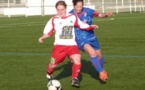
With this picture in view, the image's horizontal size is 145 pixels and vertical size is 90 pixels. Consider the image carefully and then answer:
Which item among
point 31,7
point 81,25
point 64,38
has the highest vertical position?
point 31,7

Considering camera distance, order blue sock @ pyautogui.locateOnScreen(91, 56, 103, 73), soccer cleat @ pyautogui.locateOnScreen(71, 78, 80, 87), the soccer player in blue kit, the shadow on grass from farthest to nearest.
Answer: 1. the shadow on grass
2. the soccer player in blue kit
3. blue sock @ pyautogui.locateOnScreen(91, 56, 103, 73)
4. soccer cleat @ pyautogui.locateOnScreen(71, 78, 80, 87)

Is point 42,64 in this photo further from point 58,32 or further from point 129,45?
point 129,45

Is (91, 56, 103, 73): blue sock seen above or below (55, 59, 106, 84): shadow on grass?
above

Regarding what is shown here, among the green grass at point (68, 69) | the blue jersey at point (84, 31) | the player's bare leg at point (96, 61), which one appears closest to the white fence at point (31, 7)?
the green grass at point (68, 69)

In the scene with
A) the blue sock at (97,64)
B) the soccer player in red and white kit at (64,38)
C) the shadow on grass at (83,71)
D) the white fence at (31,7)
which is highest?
the white fence at (31,7)

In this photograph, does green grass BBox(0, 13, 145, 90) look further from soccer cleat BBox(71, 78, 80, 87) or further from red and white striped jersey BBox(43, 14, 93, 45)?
red and white striped jersey BBox(43, 14, 93, 45)

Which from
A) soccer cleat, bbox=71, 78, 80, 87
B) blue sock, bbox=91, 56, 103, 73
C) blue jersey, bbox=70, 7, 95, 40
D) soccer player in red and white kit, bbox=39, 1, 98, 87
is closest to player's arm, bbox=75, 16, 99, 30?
soccer player in red and white kit, bbox=39, 1, 98, 87

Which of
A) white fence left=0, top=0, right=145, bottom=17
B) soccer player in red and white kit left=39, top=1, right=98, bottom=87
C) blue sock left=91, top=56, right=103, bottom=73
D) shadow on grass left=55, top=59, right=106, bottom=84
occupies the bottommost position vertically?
shadow on grass left=55, top=59, right=106, bottom=84

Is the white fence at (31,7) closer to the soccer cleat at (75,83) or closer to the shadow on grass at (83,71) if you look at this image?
the shadow on grass at (83,71)

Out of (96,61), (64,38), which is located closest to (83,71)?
(96,61)

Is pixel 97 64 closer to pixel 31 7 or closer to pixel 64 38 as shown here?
pixel 64 38

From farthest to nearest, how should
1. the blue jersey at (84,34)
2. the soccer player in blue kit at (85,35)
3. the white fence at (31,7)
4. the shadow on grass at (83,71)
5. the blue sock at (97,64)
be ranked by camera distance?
the white fence at (31,7) → the shadow on grass at (83,71) → the blue jersey at (84,34) → the soccer player in blue kit at (85,35) → the blue sock at (97,64)

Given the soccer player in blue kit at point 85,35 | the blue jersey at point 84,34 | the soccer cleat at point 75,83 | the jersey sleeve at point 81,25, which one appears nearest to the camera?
the soccer cleat at point 75,83

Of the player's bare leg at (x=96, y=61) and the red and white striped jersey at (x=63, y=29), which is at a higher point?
the red and white striped jersey at (x=63, y=29)
